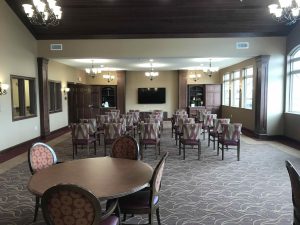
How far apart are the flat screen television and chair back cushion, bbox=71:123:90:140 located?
999 cm

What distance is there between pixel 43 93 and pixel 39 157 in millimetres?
6834

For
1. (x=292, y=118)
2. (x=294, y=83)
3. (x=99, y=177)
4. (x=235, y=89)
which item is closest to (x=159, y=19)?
(x=294, y=83)

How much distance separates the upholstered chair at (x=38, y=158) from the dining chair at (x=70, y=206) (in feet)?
4.99

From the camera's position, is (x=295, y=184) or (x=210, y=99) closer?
(x=295, y=184)

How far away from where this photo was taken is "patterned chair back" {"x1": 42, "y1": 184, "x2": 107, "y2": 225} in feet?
6.59

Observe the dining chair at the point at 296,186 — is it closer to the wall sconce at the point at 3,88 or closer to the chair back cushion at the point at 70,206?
the chair back cushion at the point at 70,206

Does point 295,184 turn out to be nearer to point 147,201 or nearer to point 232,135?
Result: point 147,201

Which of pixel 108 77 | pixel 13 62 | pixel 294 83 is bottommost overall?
pixel 294 83

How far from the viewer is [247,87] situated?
1222 cm

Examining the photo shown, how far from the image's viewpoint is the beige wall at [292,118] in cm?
862

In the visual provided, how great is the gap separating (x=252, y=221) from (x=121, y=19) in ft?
23.1

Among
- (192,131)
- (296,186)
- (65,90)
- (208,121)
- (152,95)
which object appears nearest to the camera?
(296,186)

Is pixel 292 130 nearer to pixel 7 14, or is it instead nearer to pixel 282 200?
pixel 282 200

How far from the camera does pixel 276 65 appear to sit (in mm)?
9445
